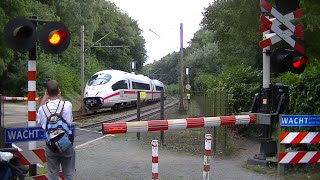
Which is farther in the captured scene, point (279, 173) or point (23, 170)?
point (279, 173)

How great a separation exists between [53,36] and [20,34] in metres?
0.52

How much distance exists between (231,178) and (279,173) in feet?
3.02

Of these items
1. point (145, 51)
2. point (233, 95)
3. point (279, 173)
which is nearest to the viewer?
point (279, 173)

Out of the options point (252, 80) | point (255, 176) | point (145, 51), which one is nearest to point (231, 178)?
point (255, 176)

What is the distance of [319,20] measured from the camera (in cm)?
1268

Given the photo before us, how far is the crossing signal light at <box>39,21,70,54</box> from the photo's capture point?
723cm

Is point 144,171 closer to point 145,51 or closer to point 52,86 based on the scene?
point 52,86

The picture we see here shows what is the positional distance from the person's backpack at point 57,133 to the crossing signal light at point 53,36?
1759 millimetres

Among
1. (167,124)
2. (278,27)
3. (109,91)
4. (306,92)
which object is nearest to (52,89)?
(167,124)

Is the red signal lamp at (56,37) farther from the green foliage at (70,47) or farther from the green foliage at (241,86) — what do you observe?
the green foliage at (70,47)

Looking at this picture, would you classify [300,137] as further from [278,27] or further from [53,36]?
[53,36]

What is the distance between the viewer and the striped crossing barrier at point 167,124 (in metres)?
7.34

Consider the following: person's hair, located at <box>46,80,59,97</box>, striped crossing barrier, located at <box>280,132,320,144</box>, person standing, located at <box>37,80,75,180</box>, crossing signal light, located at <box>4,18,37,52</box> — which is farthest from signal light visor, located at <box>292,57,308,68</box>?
crossing signal light, located at <box>4,18,37,52</box>

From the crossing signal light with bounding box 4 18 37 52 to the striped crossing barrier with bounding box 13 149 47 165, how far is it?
5.48 feet
